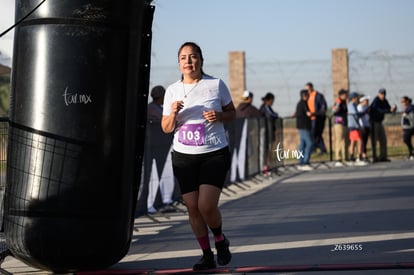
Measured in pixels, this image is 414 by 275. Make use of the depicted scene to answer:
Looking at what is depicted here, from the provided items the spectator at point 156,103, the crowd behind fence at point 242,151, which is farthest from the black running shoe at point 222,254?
the spectator at point 156,103

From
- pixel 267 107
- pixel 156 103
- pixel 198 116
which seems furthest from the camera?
pixel 267 107

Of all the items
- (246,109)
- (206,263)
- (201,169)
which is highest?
(246,109)

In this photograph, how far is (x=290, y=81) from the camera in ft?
99.1

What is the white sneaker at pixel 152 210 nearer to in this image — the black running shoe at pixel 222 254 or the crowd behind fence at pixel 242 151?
the crowd behind fence at pixel 242 151

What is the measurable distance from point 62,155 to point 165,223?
4.86 metres

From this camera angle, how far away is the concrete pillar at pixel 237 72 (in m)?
32.4

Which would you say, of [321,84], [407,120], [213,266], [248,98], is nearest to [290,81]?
[321,84]

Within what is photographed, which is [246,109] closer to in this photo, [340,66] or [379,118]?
[379,118]

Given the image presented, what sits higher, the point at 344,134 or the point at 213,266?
the point at 344,134

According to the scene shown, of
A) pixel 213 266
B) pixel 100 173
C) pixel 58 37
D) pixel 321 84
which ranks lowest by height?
pixel 213 266

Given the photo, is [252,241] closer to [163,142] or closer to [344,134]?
[163,142]

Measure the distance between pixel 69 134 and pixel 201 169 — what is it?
1138 millimetres

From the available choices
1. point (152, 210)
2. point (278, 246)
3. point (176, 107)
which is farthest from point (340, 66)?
point (176, 107)

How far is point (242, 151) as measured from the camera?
18.1m
